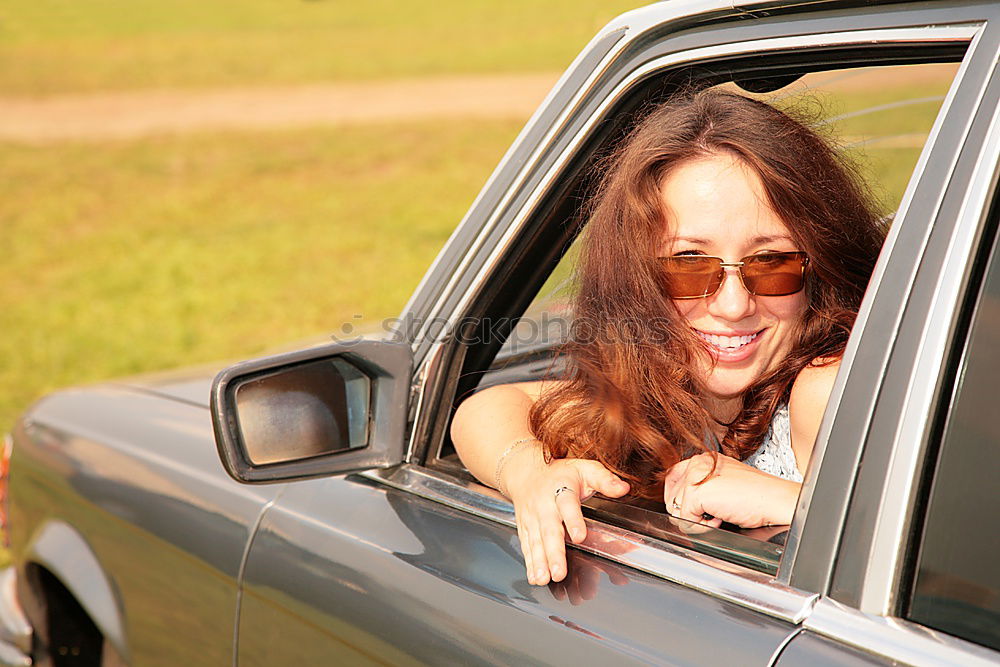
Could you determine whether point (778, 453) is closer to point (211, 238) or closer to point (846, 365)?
point (846, 365)

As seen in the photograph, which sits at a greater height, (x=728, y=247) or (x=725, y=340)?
(x=728, y=247)

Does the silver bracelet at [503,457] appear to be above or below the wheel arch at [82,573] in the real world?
above

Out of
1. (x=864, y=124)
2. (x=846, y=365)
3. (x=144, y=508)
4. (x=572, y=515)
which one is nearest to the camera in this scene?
(x=846, y=365)

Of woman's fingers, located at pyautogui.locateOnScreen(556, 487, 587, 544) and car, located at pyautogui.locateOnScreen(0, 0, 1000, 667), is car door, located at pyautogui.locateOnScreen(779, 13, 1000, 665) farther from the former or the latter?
woman's fingers, located at pyautogui.locateOnScreen(556, 487, 587, 544)

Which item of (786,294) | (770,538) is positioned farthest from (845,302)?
(770,538)

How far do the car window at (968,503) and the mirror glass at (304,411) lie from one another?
972 mm

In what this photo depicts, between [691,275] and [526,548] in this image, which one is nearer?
[526,548]

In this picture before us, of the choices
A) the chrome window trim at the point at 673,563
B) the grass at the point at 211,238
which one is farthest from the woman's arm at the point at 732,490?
the grass at the point at 211,238

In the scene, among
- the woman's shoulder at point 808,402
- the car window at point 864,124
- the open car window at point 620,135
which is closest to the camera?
the open car window at point 620,135

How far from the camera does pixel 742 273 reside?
1.71 meters

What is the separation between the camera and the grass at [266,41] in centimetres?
2175

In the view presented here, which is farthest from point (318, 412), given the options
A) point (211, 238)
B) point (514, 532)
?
point (211, 238)

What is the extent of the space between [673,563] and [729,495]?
0.59 feet

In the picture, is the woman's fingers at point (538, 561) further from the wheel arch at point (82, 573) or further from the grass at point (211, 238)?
the grass at point (211, 238)
